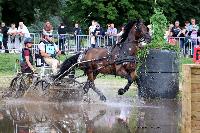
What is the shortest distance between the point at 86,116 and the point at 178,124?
2.23m

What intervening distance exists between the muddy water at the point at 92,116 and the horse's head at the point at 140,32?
1598mm

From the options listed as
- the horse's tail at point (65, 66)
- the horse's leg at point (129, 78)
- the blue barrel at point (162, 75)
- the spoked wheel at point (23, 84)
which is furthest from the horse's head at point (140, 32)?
the spoked wheel at point (23, 84)

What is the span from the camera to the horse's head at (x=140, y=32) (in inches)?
679

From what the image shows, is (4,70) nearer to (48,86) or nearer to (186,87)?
(48,86)

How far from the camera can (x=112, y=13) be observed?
125 ft

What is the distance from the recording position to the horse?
56.3ft

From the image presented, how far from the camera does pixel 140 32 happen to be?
17.4 metres

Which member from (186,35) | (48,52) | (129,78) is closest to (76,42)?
(186,35)

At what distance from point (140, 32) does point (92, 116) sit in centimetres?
447

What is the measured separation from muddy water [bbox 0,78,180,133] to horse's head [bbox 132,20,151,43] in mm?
1598

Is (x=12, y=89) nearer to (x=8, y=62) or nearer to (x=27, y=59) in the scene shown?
(x=27, y=59)

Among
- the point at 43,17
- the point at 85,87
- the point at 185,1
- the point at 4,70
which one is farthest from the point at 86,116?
the point at 43,17

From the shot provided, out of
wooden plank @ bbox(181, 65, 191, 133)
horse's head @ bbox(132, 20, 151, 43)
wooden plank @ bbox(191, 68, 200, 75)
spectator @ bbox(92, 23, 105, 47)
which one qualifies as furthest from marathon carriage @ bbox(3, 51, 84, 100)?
spectator @ bbox(92, 23, 105, 47)

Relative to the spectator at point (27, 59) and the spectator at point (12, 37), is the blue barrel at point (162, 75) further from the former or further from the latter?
the spectator at point (12, 37)
